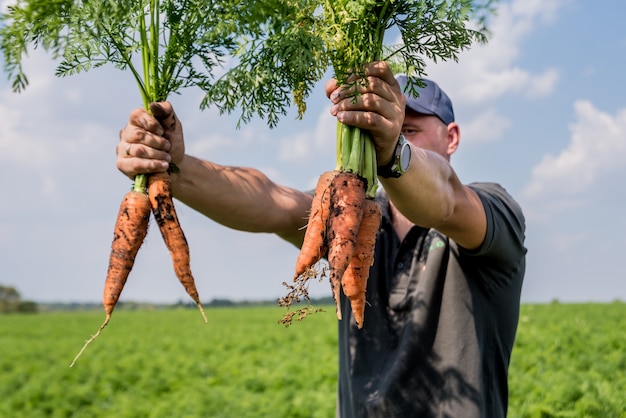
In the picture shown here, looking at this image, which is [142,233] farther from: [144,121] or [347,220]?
[347,220]

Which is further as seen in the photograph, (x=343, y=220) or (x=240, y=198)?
(x=240, y=198)

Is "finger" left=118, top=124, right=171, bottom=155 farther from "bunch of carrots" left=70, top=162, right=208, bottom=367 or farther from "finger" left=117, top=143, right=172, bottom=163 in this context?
"bunch of carrots" left=70, top=162, right=208, bottom=367

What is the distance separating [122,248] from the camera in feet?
8.39

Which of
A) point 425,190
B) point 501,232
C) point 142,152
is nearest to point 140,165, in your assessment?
point 142,152

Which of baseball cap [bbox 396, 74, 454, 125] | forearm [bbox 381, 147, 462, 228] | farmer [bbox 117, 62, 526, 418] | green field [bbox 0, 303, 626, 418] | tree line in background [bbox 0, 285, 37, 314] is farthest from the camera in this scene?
tree line in background [bbox 0, 285, 37, 314]

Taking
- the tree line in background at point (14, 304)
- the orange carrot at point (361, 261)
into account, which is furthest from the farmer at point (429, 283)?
the tree line in background at point (14, 304)

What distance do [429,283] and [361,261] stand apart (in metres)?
0.75

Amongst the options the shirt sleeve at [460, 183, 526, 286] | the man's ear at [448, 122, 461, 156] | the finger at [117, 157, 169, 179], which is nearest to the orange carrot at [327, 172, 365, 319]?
the finger at [117, 157, 169, 179]

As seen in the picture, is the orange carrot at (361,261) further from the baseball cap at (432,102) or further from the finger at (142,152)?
the baseball cap at (432,102)

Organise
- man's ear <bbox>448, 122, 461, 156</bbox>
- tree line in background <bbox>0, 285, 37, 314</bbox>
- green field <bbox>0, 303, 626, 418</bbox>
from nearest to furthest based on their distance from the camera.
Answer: man's ear <bbox>448, 122, 461, 156</bbox> < green field <bbox>0, 303, 626, 418</bbox> < tree line in background <bbox>0, 285, 37, 314</bbox>

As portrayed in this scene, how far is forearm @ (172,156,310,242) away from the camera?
304 cm

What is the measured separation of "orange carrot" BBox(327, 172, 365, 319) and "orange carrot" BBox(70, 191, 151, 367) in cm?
74

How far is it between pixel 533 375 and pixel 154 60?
7.28m

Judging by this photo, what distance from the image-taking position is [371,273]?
10.8ft
